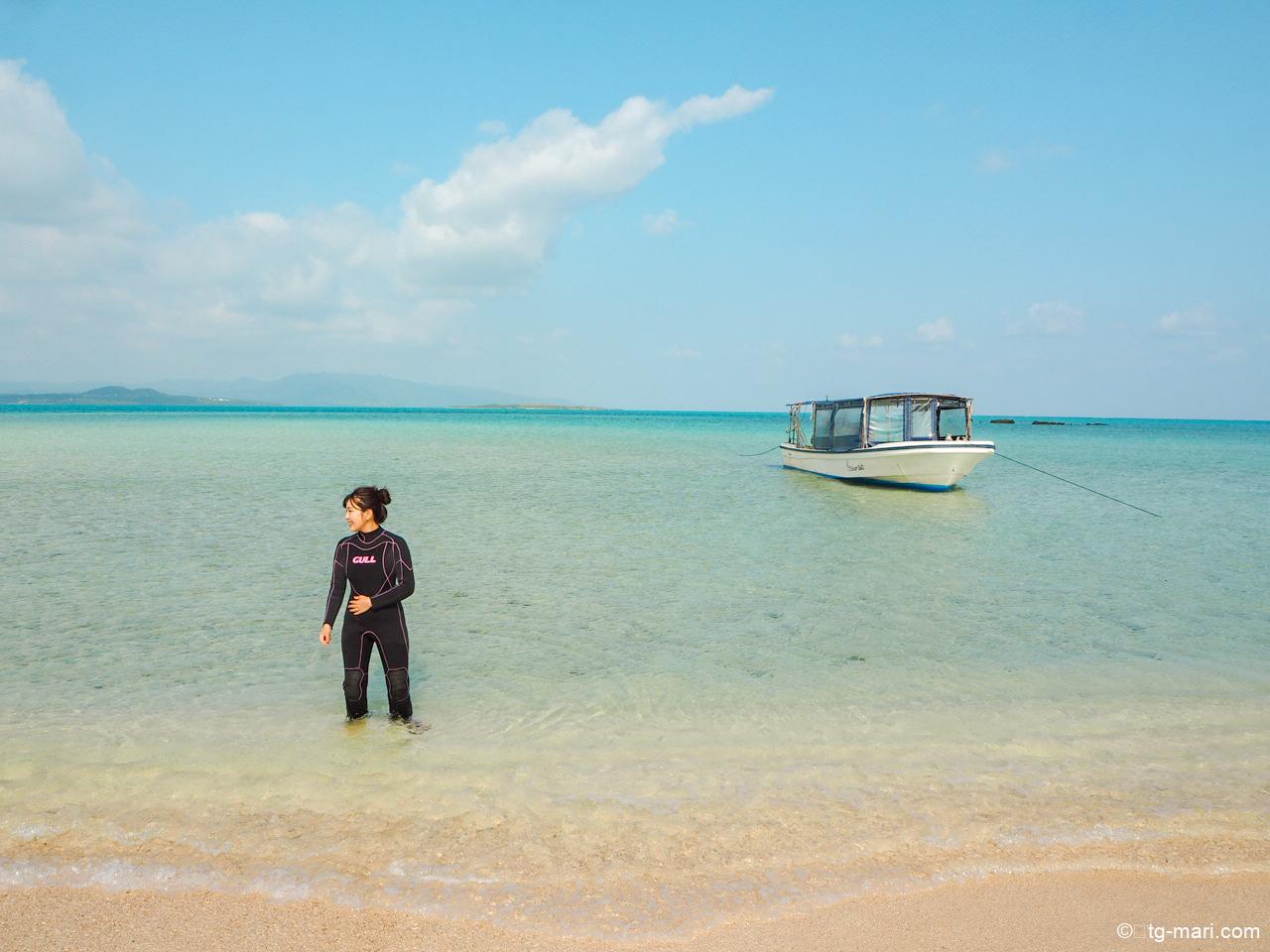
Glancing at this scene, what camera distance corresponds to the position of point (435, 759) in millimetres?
5641

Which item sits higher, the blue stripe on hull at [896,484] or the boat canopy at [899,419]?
the boat canopy at [899,419]

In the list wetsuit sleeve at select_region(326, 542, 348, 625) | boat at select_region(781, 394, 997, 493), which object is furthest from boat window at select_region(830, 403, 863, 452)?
wetsuit sleeve at select_region(326, 542, 348, 625)

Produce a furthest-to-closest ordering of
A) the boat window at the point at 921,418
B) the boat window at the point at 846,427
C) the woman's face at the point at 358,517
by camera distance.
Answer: the boat window at the point at 846,427 → the boat window at the point at 921,418 → the woman's face at the point at 358,517

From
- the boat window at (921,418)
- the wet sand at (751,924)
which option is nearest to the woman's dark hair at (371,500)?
the wet sand at (751,924)

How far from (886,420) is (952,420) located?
2350 mm

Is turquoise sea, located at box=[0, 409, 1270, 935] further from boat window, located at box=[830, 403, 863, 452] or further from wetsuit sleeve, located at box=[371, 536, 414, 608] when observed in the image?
boat window, located at box=[830, 403, 863, 452]

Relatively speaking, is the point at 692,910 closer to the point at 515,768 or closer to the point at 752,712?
the point at 515,768

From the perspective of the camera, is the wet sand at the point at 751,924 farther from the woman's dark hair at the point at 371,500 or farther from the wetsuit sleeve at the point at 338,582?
the woman's dark hair at the point at 371,500

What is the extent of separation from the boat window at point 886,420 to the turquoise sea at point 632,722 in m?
10.9

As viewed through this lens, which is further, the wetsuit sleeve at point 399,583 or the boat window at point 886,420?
the boat window at point 886,420

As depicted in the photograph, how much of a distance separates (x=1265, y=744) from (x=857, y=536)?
1052 cm

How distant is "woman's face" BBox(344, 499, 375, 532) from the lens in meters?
5.45

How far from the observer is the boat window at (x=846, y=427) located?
27781 millimetres

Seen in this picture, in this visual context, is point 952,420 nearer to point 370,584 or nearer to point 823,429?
point 823,429
